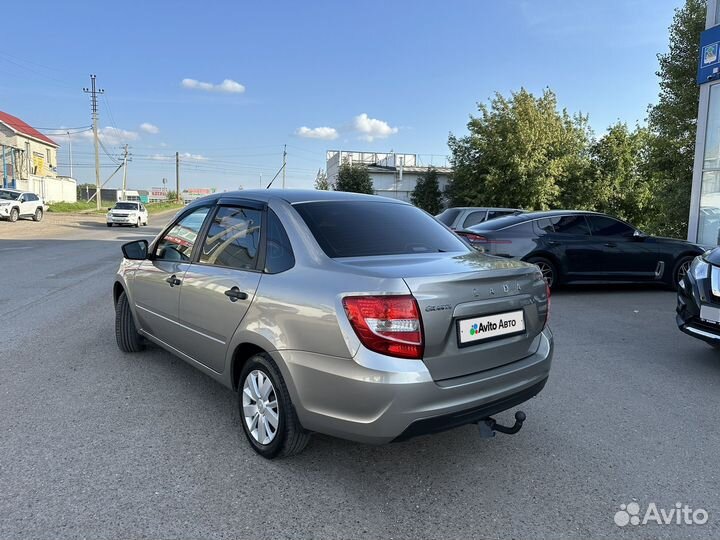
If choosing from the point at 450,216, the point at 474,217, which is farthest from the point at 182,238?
the point at 474,217

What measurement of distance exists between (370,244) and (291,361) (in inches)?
34.9

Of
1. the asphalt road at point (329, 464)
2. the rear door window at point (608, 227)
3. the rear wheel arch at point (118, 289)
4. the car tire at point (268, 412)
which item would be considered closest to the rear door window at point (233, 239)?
the car tire at point (268, 412)

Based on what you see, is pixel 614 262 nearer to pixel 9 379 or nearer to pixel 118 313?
pixel 118 313

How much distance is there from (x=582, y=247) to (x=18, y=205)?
2971 cm

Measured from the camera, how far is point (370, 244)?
10.4 feet

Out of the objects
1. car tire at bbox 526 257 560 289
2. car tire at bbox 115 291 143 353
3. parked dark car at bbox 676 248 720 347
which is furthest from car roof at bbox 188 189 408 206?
car tire at bbox 526 257 560 289

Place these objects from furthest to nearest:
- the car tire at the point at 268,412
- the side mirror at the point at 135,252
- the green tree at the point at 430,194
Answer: the green tree at the point at 430,194, the side mirror at the point at 135,252, the car tire at the point at 268,412

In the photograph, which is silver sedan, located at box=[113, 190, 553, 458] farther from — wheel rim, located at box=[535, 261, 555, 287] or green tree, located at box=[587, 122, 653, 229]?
green tree, located at box=[587, 122, 653, 229]

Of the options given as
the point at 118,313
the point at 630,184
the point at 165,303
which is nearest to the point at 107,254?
the point at 118,313

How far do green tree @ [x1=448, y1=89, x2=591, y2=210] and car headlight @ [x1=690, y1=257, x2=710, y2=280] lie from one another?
26678 mm

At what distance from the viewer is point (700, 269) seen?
198 inches

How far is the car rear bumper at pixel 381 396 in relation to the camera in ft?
8.13

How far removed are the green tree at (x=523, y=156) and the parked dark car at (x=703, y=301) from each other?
2682 cm

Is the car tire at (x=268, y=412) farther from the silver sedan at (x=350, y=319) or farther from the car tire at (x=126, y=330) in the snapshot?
the car tire at (x=126, y=330)
